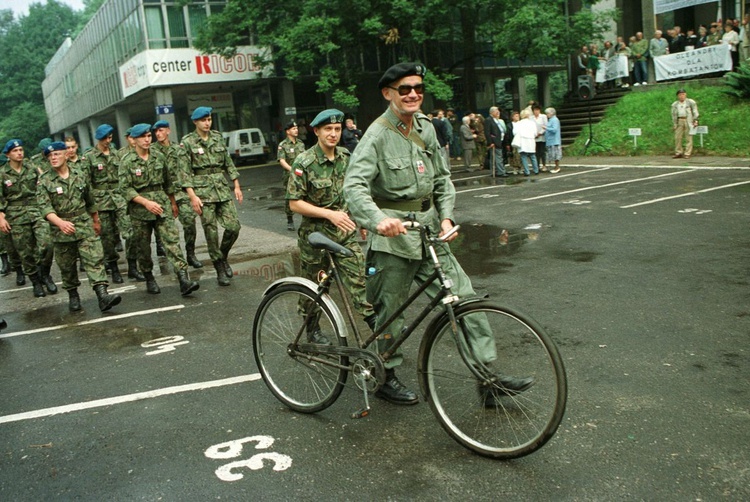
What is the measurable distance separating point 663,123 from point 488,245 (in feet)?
48.2

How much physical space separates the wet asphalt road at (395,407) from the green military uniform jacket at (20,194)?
1.10 m

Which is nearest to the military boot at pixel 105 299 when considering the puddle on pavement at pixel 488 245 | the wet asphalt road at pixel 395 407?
the wet asphalt road at pixel 395 407

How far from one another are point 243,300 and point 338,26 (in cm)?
2166

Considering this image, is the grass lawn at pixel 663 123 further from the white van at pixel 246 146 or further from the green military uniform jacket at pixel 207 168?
the white van at pixel 246 146

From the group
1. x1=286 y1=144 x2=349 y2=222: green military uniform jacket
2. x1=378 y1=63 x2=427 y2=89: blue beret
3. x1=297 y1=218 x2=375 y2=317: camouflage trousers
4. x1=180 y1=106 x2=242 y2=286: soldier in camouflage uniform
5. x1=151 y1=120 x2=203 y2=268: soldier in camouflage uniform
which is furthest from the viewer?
x1=151 y1=120 x2=203 y2=268: soldier in camouflage uniform

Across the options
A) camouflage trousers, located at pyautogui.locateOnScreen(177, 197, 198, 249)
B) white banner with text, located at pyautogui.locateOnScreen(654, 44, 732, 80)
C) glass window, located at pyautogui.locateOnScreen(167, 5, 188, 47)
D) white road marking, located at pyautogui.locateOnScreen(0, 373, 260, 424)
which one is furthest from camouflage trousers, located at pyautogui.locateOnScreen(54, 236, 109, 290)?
glass window, located at pyautogui.locateOnScreen(167, 5, 188, 47)

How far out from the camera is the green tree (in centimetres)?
7681

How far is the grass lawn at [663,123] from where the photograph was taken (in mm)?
19469

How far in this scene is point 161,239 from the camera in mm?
8406

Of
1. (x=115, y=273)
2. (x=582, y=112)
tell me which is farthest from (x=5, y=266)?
(x=582, y=112)

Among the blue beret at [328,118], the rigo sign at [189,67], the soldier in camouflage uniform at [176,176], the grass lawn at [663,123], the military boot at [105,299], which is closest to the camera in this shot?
the blue beret at [328,118]

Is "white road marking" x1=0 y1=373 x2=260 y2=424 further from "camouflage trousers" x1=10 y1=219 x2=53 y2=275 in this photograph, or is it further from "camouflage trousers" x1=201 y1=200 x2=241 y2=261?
"camouflage trousers" x1=10 y1=219 x2=53 y2=275

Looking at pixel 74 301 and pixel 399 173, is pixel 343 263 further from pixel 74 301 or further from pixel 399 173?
pixel 74 301

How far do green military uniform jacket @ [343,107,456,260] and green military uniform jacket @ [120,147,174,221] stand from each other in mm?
4924
